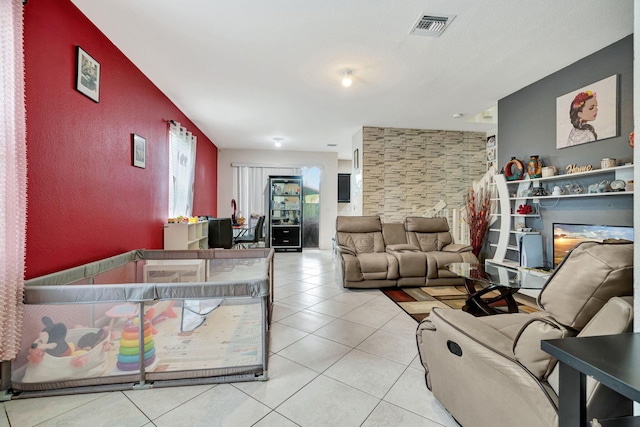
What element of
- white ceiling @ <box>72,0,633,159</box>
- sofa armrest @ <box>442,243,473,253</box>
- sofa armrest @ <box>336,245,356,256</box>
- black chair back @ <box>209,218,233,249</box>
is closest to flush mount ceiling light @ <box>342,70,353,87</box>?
white ceiling @ <box>72,0,633,159</box>

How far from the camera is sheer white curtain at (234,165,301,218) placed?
24.8 feet

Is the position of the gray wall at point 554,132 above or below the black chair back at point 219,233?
above

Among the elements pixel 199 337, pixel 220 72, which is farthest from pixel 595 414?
pixel 220 72

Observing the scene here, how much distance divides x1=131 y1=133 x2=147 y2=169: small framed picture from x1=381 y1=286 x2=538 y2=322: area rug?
10.8 feet

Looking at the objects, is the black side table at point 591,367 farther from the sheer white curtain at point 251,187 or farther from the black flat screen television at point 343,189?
the black flat screen television at point 343,189

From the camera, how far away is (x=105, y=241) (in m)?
2.56

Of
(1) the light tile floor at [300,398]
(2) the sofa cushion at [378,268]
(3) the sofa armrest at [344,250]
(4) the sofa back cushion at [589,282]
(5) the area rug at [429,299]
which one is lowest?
(1) the light tile floor at [300,398]

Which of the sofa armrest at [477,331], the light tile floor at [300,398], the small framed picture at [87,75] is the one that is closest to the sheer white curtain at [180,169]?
the small framed picture at [87,75]

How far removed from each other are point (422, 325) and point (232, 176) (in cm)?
676

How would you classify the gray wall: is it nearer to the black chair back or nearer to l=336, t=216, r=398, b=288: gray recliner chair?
l=336, t=216, r=398, b=288: gray recliner chair

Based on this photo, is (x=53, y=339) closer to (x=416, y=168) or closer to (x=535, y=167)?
(x=535, y=167)

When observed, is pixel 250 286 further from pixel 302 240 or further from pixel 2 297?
pixel 302 240

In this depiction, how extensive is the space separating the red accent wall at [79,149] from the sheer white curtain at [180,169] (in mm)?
593

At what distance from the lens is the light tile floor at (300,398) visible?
4.90ft
